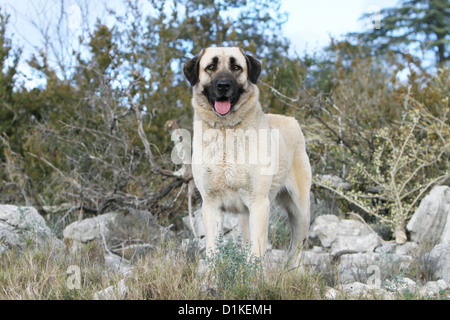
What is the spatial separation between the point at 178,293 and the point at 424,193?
4174mm

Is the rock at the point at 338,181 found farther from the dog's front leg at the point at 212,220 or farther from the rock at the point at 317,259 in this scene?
the dog's front leg at the point at 212,220

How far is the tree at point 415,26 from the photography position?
747 inches

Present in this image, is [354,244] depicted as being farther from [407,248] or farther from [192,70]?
[192,70]

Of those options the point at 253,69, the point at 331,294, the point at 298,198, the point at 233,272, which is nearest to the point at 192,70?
the point at 253,69

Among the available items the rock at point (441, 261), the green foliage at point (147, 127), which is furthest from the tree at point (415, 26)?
the rock at point (441, 261)

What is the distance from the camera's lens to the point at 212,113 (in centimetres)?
365

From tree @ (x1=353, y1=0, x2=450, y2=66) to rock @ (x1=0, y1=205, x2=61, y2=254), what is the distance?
17.0m

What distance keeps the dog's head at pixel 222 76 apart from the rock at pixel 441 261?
84.6 inches

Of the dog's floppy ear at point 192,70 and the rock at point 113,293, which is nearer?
the rock at point 113,293

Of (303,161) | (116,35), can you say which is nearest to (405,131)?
(303,161)

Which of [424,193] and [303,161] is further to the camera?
[424,193]

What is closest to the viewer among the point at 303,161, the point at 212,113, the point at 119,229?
the point at 212,113
